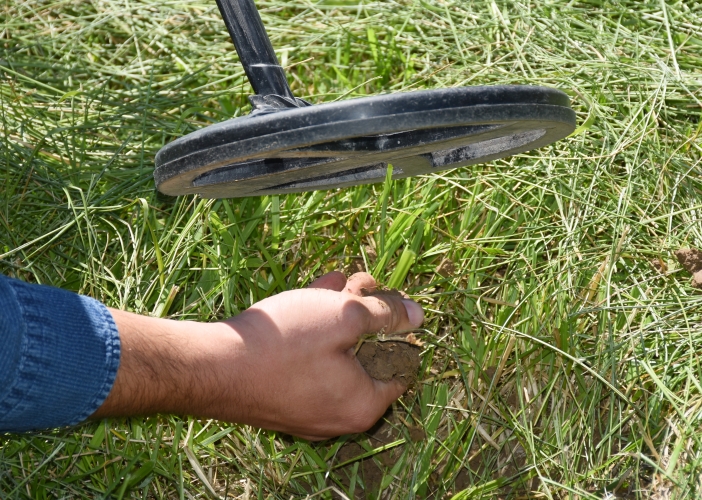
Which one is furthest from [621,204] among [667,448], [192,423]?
[192,423]

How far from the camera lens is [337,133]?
3.35ft

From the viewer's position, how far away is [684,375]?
4.58ft

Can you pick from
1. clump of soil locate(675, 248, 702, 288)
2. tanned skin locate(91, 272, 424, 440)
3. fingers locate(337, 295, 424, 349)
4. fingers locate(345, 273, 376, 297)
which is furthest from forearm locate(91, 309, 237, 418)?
clump of soil locate(675, 248, 702, 288)

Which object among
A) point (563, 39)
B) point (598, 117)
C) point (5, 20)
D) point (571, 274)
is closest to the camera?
point (571, 274)

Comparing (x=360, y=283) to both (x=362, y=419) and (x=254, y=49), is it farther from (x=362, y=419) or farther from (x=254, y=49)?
(x=254, y=49)

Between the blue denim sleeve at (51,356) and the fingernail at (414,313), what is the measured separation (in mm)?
564

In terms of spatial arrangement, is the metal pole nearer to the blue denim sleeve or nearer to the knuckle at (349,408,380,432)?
the blue denim sleeve

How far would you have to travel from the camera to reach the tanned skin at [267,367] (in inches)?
46.0

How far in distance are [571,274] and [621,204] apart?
0.21m

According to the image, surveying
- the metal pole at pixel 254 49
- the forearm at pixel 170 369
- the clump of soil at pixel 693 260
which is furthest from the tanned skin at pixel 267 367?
the clump of soil at pixel 693 260

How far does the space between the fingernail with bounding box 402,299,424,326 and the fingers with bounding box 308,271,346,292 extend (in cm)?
12

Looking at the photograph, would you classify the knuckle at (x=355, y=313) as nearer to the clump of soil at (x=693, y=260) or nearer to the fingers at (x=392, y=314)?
the fingers at (x=392, y=314)

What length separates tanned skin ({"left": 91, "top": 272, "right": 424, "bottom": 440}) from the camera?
3.83 ft

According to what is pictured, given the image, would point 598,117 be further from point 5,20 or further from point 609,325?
point 5,20
